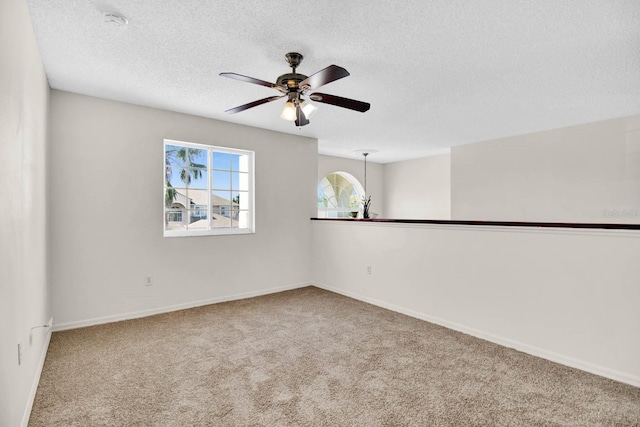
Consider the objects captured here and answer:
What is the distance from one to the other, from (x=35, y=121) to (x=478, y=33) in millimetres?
3173

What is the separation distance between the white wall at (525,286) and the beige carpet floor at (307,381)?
176 mm

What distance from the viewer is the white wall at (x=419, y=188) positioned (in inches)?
265

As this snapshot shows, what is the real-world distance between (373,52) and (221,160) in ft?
8.62

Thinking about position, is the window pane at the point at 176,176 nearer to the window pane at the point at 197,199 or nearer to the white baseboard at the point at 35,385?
the window pane at the point at 197,199

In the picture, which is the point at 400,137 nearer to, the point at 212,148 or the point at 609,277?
the point at 212,148

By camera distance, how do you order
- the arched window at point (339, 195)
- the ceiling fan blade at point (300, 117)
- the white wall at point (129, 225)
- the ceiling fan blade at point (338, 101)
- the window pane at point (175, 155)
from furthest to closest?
the arched window at point (339, 195) → the window pane at point (175, 155) → the white wall at point (129, 225) → the ceiling fan blade at point (300, 117) → the ceiling fan blade at point (338, 101)

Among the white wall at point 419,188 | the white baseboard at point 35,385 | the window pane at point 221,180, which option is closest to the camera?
the white baseboard at point 35,385

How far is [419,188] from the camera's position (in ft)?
23.6

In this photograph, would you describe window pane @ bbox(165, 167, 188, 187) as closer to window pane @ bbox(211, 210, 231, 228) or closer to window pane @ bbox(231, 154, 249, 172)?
window pane @ bbox(211, 210, 231, 228)

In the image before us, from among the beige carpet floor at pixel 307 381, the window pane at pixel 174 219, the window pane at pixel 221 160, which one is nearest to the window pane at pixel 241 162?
the window pane at pixel 221 160

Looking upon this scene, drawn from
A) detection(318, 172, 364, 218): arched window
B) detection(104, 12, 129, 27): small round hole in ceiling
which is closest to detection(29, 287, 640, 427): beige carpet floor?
detection(104, 12, 129, 27): small round hole in ceiling

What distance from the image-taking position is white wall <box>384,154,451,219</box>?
22.1 ft

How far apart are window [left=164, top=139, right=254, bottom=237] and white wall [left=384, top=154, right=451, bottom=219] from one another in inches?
159

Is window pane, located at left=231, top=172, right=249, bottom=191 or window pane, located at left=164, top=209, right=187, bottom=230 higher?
window pane, located at left=231, top=172, right=249, bottom=191
